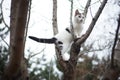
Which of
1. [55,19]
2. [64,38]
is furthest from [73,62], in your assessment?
[64,38]

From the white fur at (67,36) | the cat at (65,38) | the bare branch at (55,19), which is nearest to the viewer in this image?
the bare branch at (55,19)

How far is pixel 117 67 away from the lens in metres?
3.83

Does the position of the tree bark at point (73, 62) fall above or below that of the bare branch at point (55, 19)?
below

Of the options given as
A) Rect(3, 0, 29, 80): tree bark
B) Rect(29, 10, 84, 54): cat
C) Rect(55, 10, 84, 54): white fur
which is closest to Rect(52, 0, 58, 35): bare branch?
Rect(29, 10, 84, 54): cat

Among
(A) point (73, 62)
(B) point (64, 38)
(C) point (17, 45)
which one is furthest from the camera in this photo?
(B) point (64, 38)

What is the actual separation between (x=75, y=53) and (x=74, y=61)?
0.14m

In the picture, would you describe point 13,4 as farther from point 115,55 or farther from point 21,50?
point 115,55

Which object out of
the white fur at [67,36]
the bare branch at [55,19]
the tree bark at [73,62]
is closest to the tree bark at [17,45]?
the tree bark at [73,62]

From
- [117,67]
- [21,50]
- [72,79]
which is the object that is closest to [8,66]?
[21,50]

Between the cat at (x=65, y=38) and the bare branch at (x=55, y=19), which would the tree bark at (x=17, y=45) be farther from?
the cat at (x=65, y=38)

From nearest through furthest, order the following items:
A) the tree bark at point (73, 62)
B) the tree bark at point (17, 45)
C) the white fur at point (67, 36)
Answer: the tree bark at point (17, 45) → the tree bark at point (73, 62) → the white fur at point (67, 36)

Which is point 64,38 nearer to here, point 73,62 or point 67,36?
point 67,36

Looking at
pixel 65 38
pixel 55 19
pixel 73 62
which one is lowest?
pixel 73 62

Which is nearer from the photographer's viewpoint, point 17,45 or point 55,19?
point 17,45
